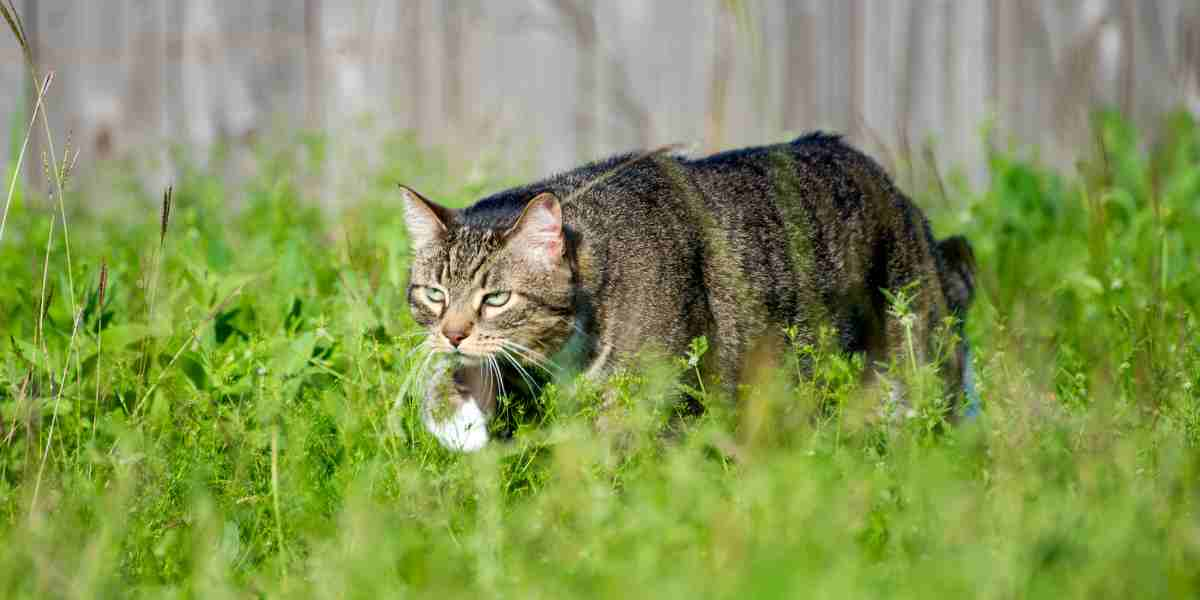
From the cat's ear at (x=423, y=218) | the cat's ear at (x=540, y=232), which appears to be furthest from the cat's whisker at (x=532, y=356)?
the cat's ear at (x=423, y=218)

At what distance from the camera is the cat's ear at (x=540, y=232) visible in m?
3.19

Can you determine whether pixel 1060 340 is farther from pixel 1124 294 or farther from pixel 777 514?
pixel 777 514

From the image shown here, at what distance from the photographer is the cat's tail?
400 centimetres

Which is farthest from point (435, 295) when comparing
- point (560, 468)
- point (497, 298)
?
point (560, 468)

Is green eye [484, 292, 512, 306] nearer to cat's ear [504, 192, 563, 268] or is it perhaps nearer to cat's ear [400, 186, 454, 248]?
cat's ear [504, 192, 563, 268]

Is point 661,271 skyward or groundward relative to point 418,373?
skyward

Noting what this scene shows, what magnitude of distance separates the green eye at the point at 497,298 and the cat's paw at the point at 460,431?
0.33 meters

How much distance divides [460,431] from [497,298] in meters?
0.45

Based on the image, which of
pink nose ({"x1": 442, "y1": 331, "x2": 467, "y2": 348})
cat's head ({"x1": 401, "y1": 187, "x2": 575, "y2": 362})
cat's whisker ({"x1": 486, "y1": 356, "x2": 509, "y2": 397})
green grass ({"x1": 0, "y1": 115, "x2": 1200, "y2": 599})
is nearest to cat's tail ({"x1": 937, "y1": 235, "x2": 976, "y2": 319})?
green grass ({"x1": 0, "y1": 115, "x2": 1200, "y2": 599})

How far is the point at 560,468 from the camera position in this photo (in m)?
2.48

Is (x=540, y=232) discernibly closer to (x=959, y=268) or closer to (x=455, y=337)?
(x=455, y=337)

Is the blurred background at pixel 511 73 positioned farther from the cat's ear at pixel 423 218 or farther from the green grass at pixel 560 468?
the cat's ear at pixel 423 218

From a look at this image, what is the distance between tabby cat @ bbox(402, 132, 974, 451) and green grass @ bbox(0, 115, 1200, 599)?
151 millimetres

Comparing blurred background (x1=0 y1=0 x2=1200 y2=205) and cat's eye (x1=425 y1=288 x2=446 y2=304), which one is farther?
blurred background (x1=0 y1=0 x2=1200 y2=205)
